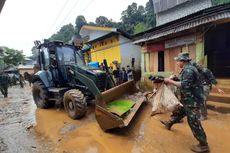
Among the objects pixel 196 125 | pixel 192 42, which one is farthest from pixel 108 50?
pixel 196 125

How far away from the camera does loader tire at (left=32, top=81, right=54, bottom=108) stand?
311 inches

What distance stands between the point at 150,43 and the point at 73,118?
6642 mm

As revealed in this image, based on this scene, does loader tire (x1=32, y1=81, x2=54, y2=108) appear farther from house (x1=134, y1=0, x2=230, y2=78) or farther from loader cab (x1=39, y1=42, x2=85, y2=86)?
house (x1=134, y1=0, x2=230, y2=78)

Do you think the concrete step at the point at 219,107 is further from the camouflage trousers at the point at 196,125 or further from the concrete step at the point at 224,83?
the camouflage trousers at the point at 196,125

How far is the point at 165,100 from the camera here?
434cm

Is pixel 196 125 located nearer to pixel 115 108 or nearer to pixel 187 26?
pixel 115 108

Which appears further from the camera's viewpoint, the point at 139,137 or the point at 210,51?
the point at 210,51

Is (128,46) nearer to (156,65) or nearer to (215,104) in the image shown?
(156,65)

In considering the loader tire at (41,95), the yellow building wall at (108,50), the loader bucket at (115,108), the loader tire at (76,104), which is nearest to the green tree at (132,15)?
the yellow building wall at (108,50)

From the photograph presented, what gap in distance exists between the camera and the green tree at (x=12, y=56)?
32.2m

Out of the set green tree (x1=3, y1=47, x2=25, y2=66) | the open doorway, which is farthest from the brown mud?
green tree (x1=3, y1=47, x2=25, y2=66)

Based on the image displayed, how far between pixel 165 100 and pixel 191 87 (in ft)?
2.29

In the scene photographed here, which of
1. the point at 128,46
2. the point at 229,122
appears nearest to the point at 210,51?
the point at 229,122

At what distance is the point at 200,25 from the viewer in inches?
308
